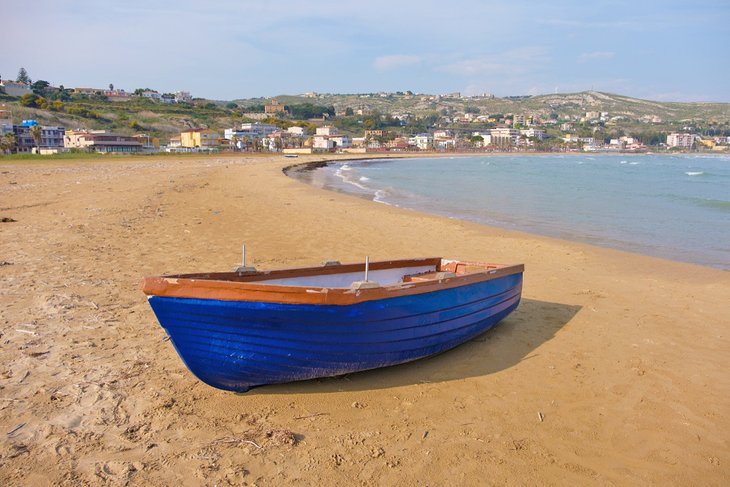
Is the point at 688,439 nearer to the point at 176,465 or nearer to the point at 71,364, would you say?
the point at 176,465

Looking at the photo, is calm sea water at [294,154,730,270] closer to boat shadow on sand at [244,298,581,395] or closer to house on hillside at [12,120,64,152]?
boat shadow on sand at [244,298,581,395]

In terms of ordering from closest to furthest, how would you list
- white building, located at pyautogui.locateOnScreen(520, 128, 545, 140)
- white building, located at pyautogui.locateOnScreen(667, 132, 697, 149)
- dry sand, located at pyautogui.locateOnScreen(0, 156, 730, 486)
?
dry sand, located at pyautogui.locateOnScreen(0, 156, 730, 486) < white building, located at pyautogui.locateOnScreen(667, 132, 697, 149) < white building, located at pyautogui.locateOnScreen(520, 128, 545, 140)

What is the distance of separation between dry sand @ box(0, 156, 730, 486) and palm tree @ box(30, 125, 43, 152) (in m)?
79.9

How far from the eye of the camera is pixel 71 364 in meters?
4.90

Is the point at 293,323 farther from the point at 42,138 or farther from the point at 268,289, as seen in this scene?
A: the point at 42,138

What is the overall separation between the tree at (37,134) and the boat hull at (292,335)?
85813 mm

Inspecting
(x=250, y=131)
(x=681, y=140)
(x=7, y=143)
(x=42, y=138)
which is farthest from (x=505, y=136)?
(x=7, y=143)

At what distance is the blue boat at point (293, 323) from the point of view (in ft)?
13.5

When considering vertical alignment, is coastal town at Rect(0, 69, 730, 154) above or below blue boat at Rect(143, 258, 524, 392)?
above

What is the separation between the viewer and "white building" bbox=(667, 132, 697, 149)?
18750 centimetres

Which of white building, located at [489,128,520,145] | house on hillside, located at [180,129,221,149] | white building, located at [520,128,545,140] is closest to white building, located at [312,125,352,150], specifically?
house on hillside, located at [180,129,221,149]

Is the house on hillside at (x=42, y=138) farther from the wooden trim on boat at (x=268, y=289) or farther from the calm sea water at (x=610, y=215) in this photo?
the wooden trim on boat at (x=268, y=289)

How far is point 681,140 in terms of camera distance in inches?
7387

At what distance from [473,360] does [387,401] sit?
1427 millimetres
